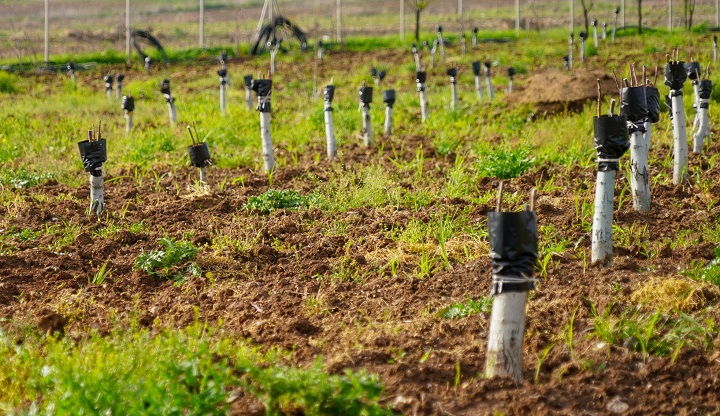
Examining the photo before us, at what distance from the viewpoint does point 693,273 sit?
15.0 ft

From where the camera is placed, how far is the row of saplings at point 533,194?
329 cm

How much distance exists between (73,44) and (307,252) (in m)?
29.9

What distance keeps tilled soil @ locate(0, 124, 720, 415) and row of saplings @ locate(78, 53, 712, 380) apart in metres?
0.13

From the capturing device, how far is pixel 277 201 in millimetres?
6676

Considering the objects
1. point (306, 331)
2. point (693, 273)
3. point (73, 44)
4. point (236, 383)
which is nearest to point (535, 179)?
point (693, 273)

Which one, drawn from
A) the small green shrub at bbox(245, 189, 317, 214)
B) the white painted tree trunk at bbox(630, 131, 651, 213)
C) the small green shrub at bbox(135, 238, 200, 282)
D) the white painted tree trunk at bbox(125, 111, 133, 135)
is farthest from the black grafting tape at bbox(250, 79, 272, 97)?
the white painted tree trunk at bbox(630, 131, 651, 213)

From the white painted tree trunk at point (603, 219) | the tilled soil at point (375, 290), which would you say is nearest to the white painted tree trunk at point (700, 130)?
the tilled soil at point (375, 290)

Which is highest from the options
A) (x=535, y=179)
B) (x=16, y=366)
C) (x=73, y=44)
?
(x=73, y=44)

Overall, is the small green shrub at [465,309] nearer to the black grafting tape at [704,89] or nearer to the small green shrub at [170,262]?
the small green shrub at [170,262]

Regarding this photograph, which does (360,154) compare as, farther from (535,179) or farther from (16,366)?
(16,366)

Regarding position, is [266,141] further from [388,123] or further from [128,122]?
[128,122]

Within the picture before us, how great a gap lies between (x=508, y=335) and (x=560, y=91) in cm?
786

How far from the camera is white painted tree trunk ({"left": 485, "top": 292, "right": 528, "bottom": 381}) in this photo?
3324mm

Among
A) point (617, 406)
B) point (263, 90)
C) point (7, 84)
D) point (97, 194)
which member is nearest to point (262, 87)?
point (263, 90)
